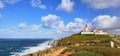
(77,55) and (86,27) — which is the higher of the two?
(86,27)

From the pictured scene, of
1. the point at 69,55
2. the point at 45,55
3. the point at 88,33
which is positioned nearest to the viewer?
the point at 69,55

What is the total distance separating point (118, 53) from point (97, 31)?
111 meters

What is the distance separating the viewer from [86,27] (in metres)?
168

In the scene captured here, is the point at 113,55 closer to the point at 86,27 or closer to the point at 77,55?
the point at 77,55

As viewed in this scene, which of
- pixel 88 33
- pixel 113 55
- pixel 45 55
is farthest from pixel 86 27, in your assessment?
pixel 113 55

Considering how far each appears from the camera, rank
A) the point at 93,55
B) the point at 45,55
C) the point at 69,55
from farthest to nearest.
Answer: the point at 45,55, the point at 69,55, the point at 93,55

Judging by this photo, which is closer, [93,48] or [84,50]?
[84,50]

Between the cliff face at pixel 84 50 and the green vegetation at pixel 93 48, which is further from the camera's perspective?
the cliff face at pixel 84 50

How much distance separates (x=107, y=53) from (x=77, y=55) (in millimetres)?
7999

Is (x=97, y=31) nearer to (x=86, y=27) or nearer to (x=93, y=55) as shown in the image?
(x=86, y=27)

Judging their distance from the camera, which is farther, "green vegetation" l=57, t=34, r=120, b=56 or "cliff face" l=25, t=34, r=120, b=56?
"cliff face" l=25, t=34, r=120, b=56

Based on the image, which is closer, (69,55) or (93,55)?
(93,55)

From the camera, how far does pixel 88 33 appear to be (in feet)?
534

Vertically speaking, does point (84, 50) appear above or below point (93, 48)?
below
